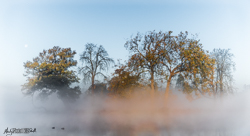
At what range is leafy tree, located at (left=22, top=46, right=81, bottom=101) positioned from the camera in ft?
79.5

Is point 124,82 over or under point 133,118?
over

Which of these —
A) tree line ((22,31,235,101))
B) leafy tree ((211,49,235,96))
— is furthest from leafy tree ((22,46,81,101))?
leafy tree ((211,49,235,96))

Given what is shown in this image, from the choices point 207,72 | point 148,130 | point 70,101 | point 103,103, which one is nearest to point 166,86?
point 207,72

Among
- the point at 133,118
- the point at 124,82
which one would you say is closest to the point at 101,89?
the point at 124,82

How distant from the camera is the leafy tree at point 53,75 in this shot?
24.2 m

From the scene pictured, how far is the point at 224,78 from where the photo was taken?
26.5m

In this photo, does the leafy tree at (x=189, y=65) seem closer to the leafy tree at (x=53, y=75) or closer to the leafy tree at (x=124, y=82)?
the leafy tree at (x=124, y=82)

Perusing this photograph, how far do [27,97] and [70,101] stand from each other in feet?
15.4

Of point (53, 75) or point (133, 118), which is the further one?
point (53, 75)

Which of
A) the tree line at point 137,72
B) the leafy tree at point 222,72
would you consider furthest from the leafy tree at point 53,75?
the leafy tree at point 222,72

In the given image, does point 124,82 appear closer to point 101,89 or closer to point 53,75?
point 101,89

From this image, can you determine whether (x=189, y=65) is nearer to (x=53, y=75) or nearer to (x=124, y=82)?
(x=124, y=82)

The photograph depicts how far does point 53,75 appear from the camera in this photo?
24.4 m

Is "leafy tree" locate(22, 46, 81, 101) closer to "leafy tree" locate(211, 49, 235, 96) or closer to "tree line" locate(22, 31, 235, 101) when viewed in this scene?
"tree line" locate(22, 31, 235, 101)
